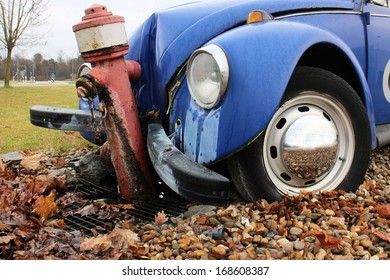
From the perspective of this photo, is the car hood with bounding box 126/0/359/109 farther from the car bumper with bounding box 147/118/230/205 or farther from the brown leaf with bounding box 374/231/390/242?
the brown leaf with bounding box 374/231/390/242

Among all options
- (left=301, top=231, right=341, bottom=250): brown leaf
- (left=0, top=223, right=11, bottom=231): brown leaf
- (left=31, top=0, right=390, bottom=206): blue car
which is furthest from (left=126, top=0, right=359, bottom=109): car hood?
(left=301, top=231, right=341, bottom=250): brown leaf

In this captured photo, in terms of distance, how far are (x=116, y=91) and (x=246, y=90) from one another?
748 mm

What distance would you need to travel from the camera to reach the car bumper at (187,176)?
6.17ft

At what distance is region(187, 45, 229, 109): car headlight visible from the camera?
2.13 m

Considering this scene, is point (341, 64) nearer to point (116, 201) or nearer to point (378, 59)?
point (378, 59)

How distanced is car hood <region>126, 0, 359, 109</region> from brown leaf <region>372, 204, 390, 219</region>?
1.22 metres

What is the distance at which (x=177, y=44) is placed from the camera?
2629 mm

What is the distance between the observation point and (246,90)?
215cm

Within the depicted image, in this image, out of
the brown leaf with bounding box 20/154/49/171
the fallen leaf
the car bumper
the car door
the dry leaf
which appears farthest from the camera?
the brown leaf with bounding box 20/154/49/171

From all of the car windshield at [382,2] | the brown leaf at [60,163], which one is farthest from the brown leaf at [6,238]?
the car windshield at [382,2]

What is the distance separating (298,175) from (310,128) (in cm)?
25

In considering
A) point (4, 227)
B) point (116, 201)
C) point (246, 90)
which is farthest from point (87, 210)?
point (246, 90)

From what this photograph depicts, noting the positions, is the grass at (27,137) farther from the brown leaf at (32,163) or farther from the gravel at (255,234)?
the gravel at (255,234)
